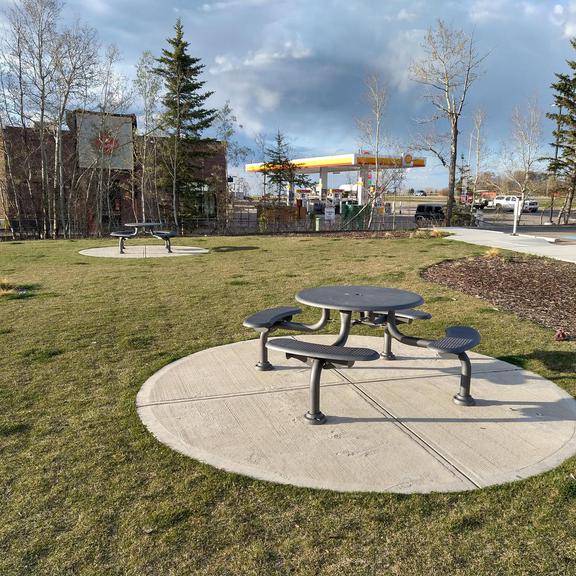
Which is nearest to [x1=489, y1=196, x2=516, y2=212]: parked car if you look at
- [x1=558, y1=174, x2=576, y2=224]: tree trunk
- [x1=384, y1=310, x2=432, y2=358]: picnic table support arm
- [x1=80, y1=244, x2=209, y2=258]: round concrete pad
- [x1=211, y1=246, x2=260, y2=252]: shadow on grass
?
[x1=558, y1=174, x2=576, y2=224]: tree trunk

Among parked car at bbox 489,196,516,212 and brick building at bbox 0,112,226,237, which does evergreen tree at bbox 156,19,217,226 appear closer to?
brick building at bbox 0,112,226,237

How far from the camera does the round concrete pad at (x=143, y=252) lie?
13.5 meters

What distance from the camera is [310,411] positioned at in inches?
142

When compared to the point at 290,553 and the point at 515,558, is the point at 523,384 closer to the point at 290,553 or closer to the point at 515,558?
the point at 515,558

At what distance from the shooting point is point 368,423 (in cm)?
357

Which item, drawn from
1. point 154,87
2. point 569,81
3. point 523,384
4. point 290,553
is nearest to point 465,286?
point 523,384

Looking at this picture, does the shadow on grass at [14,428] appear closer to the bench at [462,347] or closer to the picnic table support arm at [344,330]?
the picnic table support arm at [344,330]

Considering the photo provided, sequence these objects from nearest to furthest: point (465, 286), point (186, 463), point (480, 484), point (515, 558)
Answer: point (515, 558) → point (480, 484) → point (186, 463) → point (465, 286)

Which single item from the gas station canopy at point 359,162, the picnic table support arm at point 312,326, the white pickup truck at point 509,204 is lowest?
the picnic table support arm at point 312,326

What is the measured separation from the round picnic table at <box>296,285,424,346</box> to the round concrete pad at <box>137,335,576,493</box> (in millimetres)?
604

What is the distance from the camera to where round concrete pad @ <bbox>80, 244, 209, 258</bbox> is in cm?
1352

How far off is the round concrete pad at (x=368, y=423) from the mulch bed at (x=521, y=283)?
2522mm

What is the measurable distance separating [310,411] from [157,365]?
184 cm

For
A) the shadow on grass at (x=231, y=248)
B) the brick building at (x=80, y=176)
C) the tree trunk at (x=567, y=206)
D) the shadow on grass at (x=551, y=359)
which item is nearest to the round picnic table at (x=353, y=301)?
the shadow on grass at (x=551, y=359)
